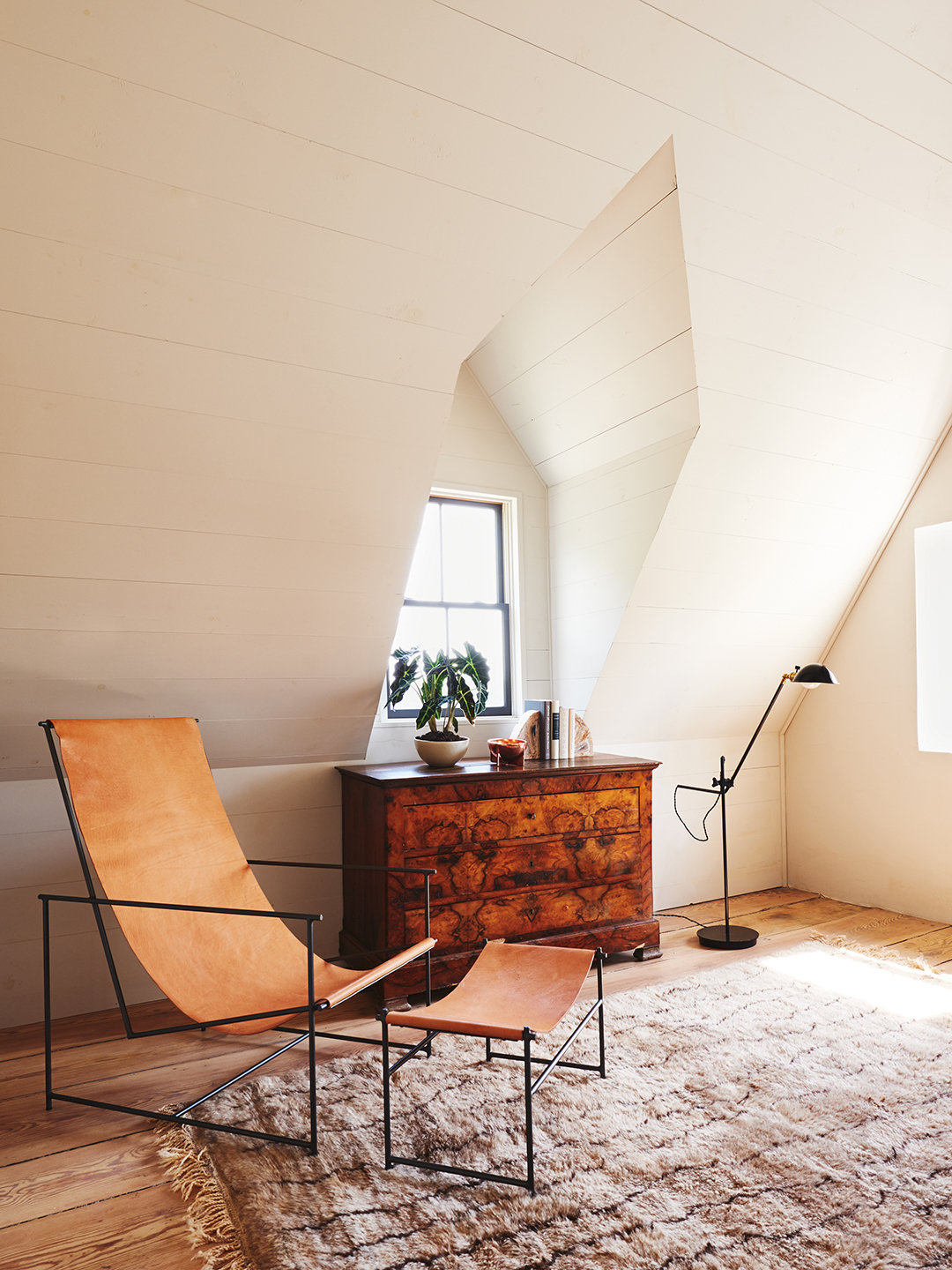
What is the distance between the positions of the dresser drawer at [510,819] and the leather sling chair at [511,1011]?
60 cm

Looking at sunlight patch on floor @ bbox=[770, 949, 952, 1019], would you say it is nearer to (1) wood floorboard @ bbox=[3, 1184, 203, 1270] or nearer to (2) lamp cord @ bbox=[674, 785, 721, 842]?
(2) lamp cord @ bbox=[674, 785, 721, 842]

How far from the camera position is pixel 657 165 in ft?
7.56

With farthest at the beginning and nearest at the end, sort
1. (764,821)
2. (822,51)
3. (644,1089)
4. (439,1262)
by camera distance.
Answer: (764,821) → (822,51) → (644,1089) → (439,1262)

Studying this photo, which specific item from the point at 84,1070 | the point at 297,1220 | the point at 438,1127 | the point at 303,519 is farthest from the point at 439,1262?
the point at 303,519

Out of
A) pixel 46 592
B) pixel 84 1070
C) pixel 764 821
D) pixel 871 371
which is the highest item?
pixel 871 371

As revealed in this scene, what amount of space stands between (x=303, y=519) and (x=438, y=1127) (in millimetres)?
1744

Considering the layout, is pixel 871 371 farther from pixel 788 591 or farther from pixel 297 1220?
pixel 297 1220

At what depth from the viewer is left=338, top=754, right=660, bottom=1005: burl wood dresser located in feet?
8.93

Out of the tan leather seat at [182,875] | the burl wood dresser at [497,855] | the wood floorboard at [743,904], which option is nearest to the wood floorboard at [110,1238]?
the tan leather seat at [182,875]

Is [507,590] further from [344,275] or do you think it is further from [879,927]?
[879,927]

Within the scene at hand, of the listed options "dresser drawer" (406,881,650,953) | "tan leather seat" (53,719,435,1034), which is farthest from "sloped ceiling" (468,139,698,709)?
"tan leather seat" (53,719,435,1034)

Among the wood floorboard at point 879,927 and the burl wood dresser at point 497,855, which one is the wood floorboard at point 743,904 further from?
the burl wood dresser at point 497,855

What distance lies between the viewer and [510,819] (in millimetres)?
2922

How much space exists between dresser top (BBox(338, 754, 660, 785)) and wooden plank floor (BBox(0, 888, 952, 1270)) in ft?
2.53
